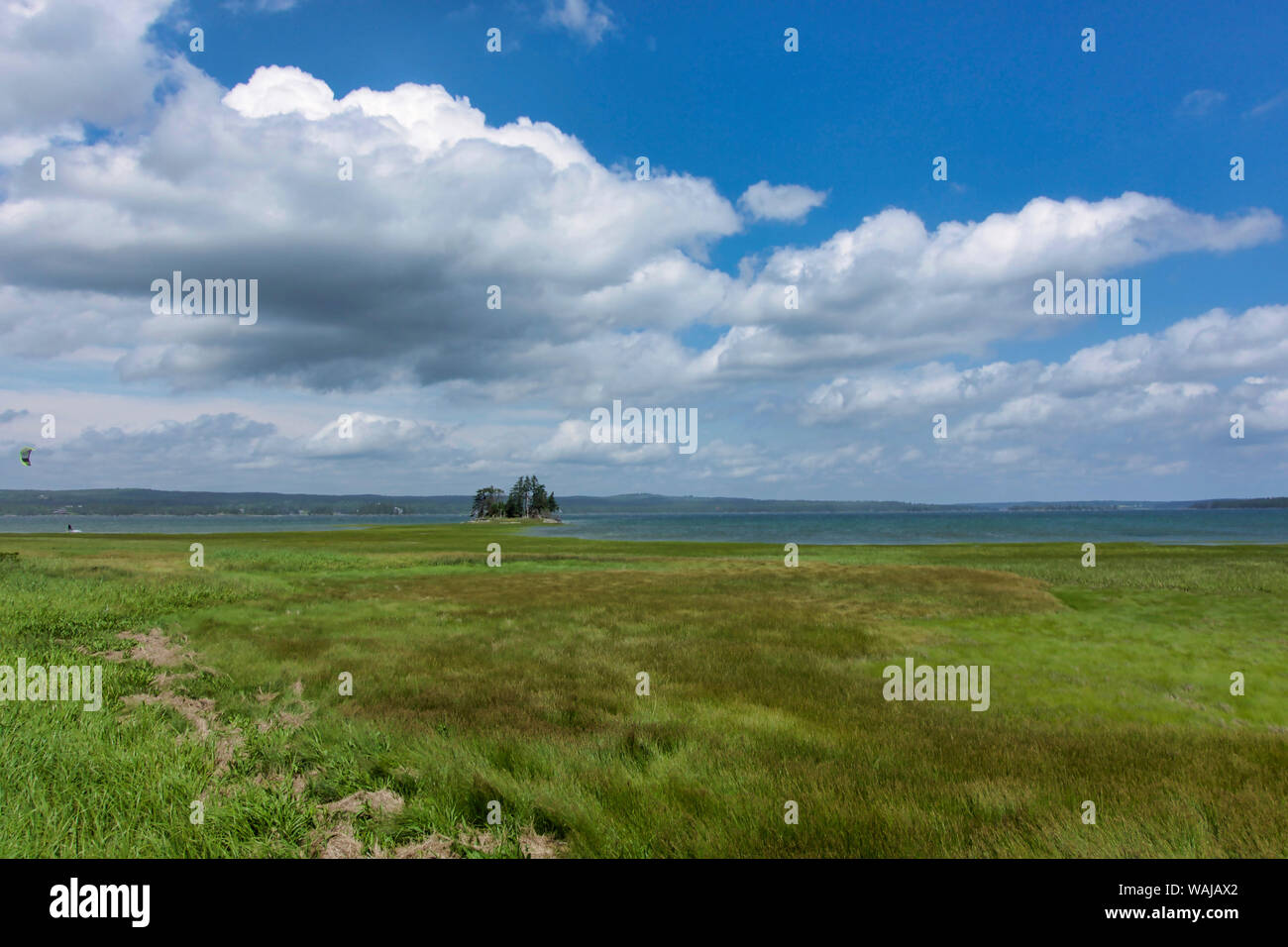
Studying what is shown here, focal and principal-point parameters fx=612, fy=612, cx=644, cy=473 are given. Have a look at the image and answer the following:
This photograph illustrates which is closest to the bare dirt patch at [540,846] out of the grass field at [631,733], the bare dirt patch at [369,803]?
the grass field at [631,733]

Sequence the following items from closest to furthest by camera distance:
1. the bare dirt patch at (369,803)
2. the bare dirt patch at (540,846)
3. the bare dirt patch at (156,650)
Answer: the bare dirt patch at (540,846), the bare dirt patch at (369,803), the bare dirt patch at (156,650)

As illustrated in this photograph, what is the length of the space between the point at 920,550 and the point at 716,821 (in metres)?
77.2

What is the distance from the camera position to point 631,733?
449 inches

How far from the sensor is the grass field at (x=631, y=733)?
7.49m

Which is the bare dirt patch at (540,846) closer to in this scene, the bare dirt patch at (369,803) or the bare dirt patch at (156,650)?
the bare dirt patch at (369,803)

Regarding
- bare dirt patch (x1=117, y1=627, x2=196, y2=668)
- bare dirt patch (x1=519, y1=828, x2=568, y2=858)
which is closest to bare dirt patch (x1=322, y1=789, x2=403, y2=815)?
bare dirt patch (x1=519, y1=828, x2=568, y2=858)

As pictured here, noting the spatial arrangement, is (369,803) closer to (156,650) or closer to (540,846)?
(540,846)

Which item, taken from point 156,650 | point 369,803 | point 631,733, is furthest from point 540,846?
point 156,650

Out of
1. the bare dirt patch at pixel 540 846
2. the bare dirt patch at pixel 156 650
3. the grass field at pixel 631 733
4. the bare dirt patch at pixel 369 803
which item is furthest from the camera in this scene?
the bare dirt patch at pixel 156 650

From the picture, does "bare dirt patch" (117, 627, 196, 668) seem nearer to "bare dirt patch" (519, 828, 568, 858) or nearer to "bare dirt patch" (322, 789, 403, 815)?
"bare dirt patch" (322, 789, 403, 815)

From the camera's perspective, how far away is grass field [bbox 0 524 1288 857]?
749cm
